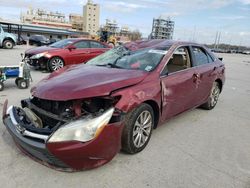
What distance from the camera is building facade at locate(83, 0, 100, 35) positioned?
118m

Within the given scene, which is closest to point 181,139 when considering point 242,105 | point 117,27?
point 242,105

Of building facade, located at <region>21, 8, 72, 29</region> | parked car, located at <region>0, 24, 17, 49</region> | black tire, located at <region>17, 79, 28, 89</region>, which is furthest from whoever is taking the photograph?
building facade, located at <region>21, 8, 72, 29</region>

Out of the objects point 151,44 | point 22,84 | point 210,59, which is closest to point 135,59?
point 151,44

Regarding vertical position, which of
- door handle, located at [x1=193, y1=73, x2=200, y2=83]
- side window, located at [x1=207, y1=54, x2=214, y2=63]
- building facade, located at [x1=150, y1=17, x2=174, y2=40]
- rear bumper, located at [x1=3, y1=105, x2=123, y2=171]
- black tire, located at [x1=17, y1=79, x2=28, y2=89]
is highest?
building facade, located at [x1=150, y1=17, x2=174, y2=40]

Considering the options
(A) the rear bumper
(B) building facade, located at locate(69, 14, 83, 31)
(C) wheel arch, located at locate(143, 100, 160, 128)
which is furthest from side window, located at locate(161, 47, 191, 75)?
(B) building facade, located at locate(69, 14, 83, 31)

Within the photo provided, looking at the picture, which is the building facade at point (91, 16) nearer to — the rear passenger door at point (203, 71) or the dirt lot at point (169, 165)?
the rear passenger door at point (203, 71)

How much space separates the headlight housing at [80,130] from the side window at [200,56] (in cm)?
287

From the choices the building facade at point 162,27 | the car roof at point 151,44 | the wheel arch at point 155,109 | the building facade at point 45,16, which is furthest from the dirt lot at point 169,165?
the building facade at point 45,16

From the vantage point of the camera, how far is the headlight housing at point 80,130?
8.59 feet

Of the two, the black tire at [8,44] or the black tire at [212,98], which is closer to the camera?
the black tire at [212,98]

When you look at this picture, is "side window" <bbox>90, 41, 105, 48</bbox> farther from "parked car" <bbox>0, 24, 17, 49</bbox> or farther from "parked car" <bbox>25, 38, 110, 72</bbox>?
"parked car" <bbox>0, 24, 17, 49</bbox>

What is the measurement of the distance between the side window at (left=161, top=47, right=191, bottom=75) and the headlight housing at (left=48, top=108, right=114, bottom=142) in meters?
1.56

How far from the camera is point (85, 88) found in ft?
9.95

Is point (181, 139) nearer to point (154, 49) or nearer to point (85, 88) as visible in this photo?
point (154, 49)
